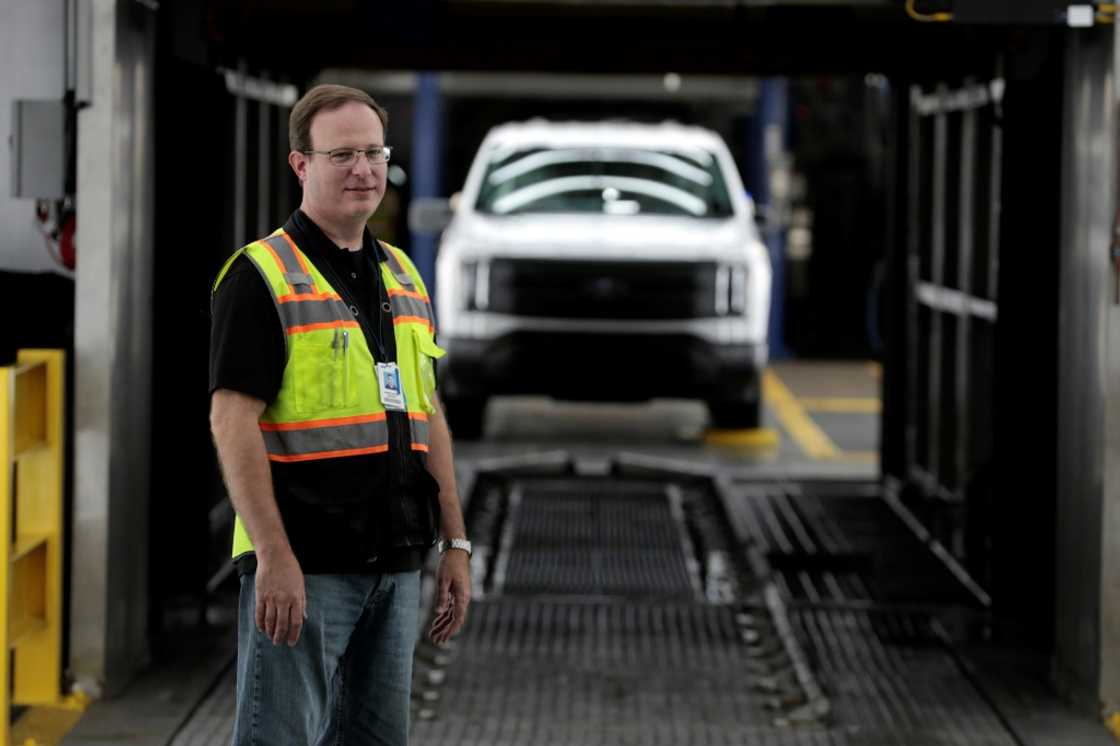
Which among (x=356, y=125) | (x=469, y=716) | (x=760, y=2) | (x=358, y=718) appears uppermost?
(x=760, y=2)

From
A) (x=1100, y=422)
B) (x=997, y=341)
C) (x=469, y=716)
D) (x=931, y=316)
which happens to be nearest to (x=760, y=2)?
(x=997, y=341)

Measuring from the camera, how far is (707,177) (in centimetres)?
1195

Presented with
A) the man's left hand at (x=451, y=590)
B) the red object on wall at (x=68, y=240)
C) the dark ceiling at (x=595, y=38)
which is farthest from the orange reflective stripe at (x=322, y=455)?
the dark ceiling at (x=595, y=38)

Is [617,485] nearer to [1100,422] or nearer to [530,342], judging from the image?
[530,342]

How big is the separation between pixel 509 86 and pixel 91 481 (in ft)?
42.3

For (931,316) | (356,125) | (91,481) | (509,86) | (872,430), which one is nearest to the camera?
(356,125)

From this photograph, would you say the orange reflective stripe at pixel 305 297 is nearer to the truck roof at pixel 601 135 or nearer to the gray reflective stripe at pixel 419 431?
the gray reflective stripe at pixel 419 431

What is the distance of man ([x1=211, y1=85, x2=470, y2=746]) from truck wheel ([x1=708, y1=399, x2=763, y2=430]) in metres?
8.94

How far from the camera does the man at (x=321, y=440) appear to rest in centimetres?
309

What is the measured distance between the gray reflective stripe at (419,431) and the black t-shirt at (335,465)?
17mm

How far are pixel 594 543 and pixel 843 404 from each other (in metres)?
6.56

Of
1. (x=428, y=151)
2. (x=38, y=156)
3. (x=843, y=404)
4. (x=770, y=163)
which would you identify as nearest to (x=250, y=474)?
(x=38, y=156)

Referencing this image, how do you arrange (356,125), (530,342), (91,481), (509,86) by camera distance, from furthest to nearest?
1. (509,86)
2. (530,342)
3. (91,481)
4. (356,125)

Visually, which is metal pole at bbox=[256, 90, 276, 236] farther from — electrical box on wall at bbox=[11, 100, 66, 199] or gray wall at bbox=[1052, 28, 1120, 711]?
gray wall at bbox=[1052, 28, 1120, 711]
